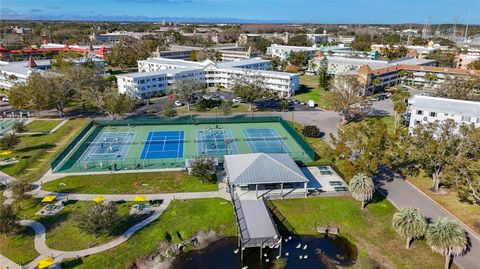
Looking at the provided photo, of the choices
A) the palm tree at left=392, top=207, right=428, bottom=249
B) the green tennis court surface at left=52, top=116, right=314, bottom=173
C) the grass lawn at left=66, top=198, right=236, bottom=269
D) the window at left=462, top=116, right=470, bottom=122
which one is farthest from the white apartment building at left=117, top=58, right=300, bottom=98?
the palm tree at left=392, top=207, right=428, bottom=249

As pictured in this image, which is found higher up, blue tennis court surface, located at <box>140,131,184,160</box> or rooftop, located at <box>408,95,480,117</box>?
rooftop, located at <box>408,95,480,117</box>

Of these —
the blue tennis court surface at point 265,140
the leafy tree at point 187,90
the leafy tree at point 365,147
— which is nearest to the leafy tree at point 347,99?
the blue tennis court surface at point 265,140

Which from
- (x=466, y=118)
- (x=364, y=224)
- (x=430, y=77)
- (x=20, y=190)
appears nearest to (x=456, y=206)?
(x=364, y=224)

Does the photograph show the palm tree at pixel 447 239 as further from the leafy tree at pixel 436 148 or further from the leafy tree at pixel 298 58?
the leafy tree at pixel 298 58

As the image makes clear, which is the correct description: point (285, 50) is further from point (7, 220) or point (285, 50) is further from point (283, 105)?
point (7, 220)

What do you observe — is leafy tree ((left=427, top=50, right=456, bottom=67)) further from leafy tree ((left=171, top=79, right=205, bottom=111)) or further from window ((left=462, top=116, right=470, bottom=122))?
leafy tree ((left=171, top=79, right=205, bottom=111))

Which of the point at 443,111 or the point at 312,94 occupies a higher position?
the point at 443,111

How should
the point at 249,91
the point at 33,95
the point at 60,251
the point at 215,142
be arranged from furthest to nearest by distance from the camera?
the point at 249,91
the point at 33,95
the point at 215,142
the point at 60,251
